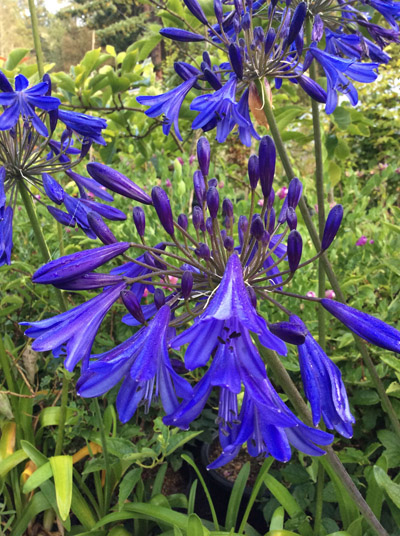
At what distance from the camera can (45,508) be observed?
1.94 metres

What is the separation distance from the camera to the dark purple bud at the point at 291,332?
2.88 ft

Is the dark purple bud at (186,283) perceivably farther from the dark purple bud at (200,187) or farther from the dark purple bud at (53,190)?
the dark purple bud at (53,190)

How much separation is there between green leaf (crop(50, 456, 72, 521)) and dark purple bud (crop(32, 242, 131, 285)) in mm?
1161

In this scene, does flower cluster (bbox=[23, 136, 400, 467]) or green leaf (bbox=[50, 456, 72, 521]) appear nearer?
flower cluster (bbox=[23, 136, 400, 467])

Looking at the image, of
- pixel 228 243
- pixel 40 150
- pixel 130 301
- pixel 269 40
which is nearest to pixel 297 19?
pixel 269 40

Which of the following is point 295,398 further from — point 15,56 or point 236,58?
point 15,56

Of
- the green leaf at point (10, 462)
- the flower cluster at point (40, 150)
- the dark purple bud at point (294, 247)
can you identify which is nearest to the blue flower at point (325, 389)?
the dark purple bud at point (294, 247)

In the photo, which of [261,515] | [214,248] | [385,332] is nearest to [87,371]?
[214,248]

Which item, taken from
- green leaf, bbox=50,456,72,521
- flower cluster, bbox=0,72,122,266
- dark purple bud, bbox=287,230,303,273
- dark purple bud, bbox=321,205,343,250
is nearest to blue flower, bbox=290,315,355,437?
dark purple bud, bbox=287,230,303,273

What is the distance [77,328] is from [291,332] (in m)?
0.47

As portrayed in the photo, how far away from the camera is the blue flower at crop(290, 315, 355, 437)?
943 millimetres

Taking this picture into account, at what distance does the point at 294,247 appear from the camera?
97cm

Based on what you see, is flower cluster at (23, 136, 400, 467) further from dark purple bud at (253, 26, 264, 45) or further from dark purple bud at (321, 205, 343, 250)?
dark purple bud at (253, 26, 264, 45)

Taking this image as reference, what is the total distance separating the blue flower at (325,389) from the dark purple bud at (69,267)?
45cm
